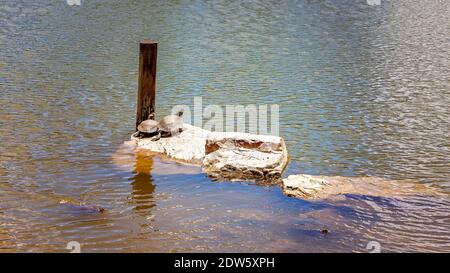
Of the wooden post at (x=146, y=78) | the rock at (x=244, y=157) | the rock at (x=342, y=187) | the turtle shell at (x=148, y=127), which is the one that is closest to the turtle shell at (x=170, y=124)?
the turtle shell at (x=148, y=127)

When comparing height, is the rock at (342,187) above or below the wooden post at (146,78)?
below

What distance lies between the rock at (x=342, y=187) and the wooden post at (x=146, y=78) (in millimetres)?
4765

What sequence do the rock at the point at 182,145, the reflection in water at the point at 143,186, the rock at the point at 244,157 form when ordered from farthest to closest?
the rock at the point at 182,145 < the rock at the point at 244,157 < the reflection in water at the point at 143,186

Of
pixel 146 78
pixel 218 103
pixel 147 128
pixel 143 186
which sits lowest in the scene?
pixel 143 186

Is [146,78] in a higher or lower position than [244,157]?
higher

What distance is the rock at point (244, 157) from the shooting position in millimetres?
12422

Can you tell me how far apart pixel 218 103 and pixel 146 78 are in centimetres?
372

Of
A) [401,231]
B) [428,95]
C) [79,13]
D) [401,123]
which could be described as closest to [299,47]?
[428,95]

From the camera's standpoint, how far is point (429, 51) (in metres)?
26.6

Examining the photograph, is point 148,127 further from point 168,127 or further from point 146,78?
point 146,78

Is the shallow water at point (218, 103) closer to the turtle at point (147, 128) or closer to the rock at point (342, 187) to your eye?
the rock at point (342, 187)

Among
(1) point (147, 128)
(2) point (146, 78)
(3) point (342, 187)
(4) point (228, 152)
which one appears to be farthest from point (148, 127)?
(3) point (342, 187)

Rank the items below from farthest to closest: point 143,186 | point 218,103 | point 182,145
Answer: point 218,103
point 182,145
point 143,186

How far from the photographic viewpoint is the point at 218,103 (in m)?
18.2
